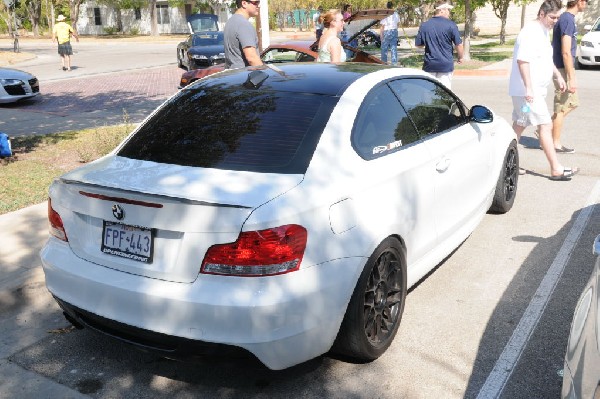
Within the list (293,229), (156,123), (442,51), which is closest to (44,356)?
(156,123)

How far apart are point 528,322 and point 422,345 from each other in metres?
0.75

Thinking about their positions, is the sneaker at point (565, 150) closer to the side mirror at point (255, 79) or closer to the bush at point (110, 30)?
the side mirror at point (255, 79)

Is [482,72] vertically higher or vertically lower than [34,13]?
lower

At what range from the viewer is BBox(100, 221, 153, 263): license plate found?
330 cm

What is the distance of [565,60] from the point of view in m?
8.17

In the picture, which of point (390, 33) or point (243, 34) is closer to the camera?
point (243, 34)

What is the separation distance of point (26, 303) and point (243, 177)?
7.63 ft

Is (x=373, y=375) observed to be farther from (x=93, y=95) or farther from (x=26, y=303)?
(x=93, y=95)

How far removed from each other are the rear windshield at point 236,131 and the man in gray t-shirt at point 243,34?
368 cm

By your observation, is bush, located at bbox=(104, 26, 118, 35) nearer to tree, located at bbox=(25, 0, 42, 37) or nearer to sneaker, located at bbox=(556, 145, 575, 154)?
tree, located at bbox=(25, 0, 42, 37)

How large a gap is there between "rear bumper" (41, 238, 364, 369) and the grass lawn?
3782 millimetres

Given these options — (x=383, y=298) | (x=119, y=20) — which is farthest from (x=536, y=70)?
(x=119, y=20)

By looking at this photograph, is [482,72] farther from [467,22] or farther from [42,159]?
[42,159]

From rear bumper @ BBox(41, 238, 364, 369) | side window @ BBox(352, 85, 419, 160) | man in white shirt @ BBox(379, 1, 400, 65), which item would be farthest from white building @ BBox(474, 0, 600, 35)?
rear bumper @ BBox(41, 238, 364, 369)
